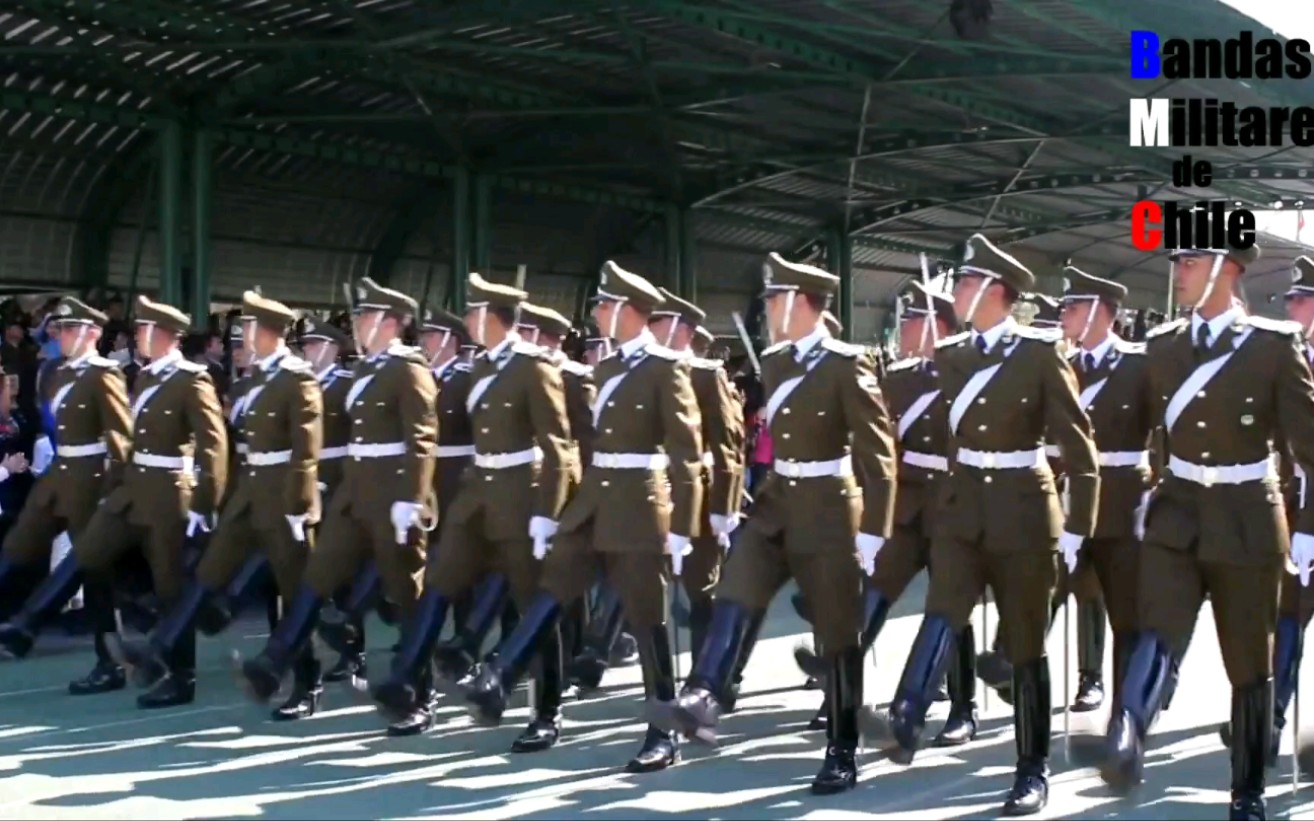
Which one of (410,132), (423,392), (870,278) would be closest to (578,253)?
(410,132)

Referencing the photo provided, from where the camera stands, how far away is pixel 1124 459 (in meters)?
7.93

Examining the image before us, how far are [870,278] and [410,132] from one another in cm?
1747

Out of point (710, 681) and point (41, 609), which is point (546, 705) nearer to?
point (710, 681)

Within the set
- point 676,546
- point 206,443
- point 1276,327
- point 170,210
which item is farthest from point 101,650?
point 170,210

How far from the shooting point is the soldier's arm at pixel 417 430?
27.2 ft

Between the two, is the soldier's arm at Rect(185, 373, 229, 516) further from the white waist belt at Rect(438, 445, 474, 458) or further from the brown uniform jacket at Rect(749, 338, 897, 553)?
the brown uniform jacket at Rect(749, 338, 897, 553)

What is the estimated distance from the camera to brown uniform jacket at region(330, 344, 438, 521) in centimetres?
834

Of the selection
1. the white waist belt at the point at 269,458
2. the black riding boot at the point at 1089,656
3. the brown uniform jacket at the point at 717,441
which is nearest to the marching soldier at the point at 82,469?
the white waist belt at the point at 269,458

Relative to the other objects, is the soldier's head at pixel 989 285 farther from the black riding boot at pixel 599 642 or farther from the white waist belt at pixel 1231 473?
the black riding boot at pixel 599 642

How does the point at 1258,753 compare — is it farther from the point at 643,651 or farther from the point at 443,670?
the point at 443,670

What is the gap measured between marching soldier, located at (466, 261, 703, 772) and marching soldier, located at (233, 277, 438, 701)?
99 centimetres

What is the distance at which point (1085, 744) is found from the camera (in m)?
6.59

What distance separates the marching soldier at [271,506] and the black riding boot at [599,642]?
4.23ft

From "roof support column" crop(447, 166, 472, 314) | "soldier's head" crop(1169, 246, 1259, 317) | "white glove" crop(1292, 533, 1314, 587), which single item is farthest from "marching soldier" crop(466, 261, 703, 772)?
"roof support column" crop(447, 166, 472, 314)
